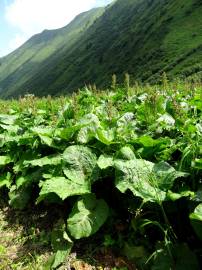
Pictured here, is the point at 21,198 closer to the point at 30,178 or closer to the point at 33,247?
the point at 30,178

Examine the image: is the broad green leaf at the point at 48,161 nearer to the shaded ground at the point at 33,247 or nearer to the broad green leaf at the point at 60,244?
the shaded ground at the point at 33,247

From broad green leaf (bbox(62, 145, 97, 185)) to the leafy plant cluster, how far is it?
1 cm

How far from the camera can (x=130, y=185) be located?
446 centimetres

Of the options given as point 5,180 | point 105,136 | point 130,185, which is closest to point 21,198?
point 5,180

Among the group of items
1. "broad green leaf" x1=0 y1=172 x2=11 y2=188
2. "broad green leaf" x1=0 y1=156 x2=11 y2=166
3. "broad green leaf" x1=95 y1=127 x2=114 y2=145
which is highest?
"broad green leaf" x1=95 y1=127 x2=114 y2=145

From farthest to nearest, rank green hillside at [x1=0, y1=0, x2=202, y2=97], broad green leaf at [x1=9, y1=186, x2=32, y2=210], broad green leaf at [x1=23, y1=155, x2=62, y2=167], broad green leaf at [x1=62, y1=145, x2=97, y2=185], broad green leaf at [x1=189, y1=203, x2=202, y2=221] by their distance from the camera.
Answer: green hillside at [x1=0, y1=0, x2=202, y2=97] < broad green leaf at [x1=9, y1=186, x2=32, y2=210] < broad green leaf at [x1=23, y1=155, x2=62, y2=167] < broad green leaf at [x1=62, y1=145, x2=97, y2=185] < broad green leaf at [x1=189, y1=203, x2=202, y2=221]

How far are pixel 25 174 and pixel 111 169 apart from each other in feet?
6.84

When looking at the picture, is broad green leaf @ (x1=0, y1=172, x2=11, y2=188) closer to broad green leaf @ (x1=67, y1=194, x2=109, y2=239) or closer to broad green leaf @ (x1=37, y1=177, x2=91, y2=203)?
broad green leaf @ (x1=37, y1=177, x2=91, y2=203)

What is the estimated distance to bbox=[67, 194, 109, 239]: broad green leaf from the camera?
15.6 ft

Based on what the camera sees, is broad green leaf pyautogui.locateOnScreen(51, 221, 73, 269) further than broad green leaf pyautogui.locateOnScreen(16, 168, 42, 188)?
No

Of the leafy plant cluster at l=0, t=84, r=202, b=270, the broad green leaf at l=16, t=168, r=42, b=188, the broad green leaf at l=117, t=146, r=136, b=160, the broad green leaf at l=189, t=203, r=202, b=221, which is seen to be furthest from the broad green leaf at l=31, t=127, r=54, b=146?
the broad green leaf at l=189, t=203, r=202, b=221

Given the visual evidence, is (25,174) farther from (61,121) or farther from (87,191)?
(87,191)

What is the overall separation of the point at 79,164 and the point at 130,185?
3.39 feet

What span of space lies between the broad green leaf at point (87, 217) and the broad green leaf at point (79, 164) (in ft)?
0.91
